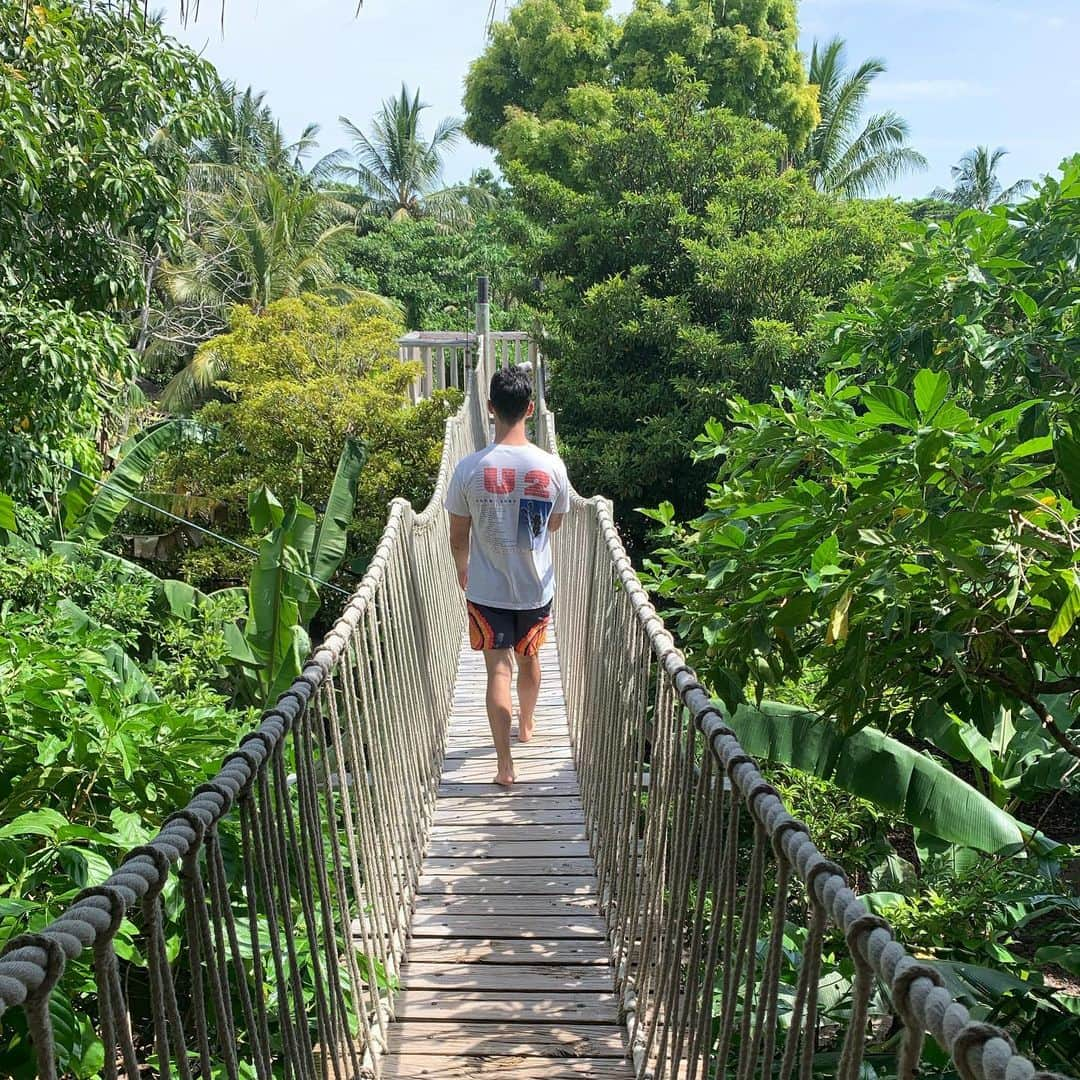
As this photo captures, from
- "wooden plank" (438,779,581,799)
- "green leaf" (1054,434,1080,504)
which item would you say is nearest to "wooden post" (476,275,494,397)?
"wooden plank" (438,779,581,799)

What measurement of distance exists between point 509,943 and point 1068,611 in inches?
56.3

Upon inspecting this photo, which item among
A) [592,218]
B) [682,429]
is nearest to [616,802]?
[682,429]

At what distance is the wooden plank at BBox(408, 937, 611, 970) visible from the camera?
2.56 metres

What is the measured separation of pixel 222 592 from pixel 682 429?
446 centimetres

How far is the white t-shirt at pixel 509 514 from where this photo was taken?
3418 millimetres

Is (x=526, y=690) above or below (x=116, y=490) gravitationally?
below

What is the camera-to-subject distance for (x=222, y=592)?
7.73 m

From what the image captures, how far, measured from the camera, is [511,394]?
3428 mm

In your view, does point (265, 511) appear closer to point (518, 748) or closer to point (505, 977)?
point (518, 748)

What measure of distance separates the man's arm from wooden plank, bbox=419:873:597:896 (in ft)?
3.08

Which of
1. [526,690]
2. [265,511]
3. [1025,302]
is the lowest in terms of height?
[526,690]

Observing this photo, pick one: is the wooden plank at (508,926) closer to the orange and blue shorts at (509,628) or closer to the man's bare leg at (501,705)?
the man's bare leg at (501,705)

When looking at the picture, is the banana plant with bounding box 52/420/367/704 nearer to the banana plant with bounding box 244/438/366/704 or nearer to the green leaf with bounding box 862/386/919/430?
the banana plant with bounding box 244/438/366/704

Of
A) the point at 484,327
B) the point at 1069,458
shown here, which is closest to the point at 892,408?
the point at 1069,458
